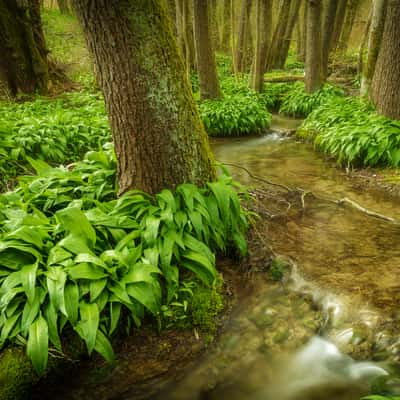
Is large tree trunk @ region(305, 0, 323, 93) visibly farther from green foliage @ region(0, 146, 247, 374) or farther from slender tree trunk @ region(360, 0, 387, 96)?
green foliage @ region(0, 146, 247, 374)

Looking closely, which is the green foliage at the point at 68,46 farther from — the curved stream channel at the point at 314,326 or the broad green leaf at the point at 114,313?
the broad green leaf at the point at 114,313

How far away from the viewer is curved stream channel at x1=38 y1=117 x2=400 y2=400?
2.43 m

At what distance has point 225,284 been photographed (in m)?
3.10

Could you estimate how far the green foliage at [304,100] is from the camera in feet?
31.9

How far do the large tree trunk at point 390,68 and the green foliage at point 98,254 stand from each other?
4.26 metres

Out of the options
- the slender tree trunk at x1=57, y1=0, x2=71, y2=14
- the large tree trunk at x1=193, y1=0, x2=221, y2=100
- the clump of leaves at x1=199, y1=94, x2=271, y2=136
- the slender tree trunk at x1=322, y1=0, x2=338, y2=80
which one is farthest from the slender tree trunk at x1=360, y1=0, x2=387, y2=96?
the slender tree trunk at x1=57, y1=0, x2=71, y2=14

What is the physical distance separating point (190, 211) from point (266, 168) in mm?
3826

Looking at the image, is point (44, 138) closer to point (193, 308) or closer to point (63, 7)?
point (193, 308)

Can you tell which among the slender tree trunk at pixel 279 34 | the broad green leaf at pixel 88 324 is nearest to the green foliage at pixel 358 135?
the broad green leaf at pixel 88 324

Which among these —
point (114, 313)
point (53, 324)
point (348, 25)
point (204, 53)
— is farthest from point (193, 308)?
point (348, 25)

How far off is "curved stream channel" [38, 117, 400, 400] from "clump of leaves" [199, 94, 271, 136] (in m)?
4.92

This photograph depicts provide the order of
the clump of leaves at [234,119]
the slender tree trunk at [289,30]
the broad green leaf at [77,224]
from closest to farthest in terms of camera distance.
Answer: the broad green leaf at [77,224] < the clump of leaves at [234,119] < the slender tree trunk at [289,30]

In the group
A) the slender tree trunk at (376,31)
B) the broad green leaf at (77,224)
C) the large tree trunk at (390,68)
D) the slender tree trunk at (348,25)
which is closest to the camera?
the broad green leaf at (77,224)

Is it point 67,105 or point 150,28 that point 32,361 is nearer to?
point 150,28
